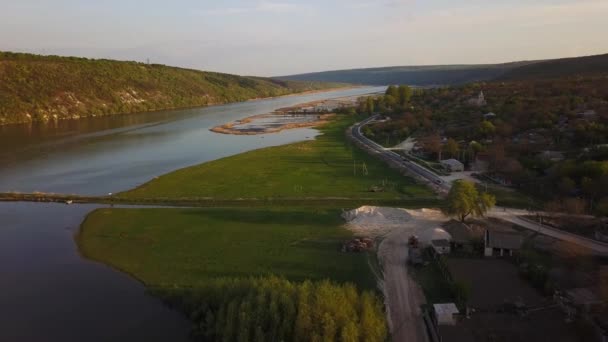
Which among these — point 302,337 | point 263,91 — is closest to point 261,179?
point 302,337

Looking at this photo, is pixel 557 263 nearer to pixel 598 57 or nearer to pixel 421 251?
pixel 421 251

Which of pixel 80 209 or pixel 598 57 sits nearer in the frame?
pixel 80 209

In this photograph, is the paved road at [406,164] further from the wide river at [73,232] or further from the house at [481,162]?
the wide river at [73,232]

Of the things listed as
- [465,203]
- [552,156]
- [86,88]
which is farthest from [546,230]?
[86,88]

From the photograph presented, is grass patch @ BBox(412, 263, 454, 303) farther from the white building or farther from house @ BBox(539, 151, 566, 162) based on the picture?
house @ BBox(539, 151, 566, 162)

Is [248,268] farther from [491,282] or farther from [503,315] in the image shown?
[503,315]

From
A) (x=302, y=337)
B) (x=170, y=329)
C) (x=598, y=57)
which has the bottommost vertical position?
(x=170, y=329)
